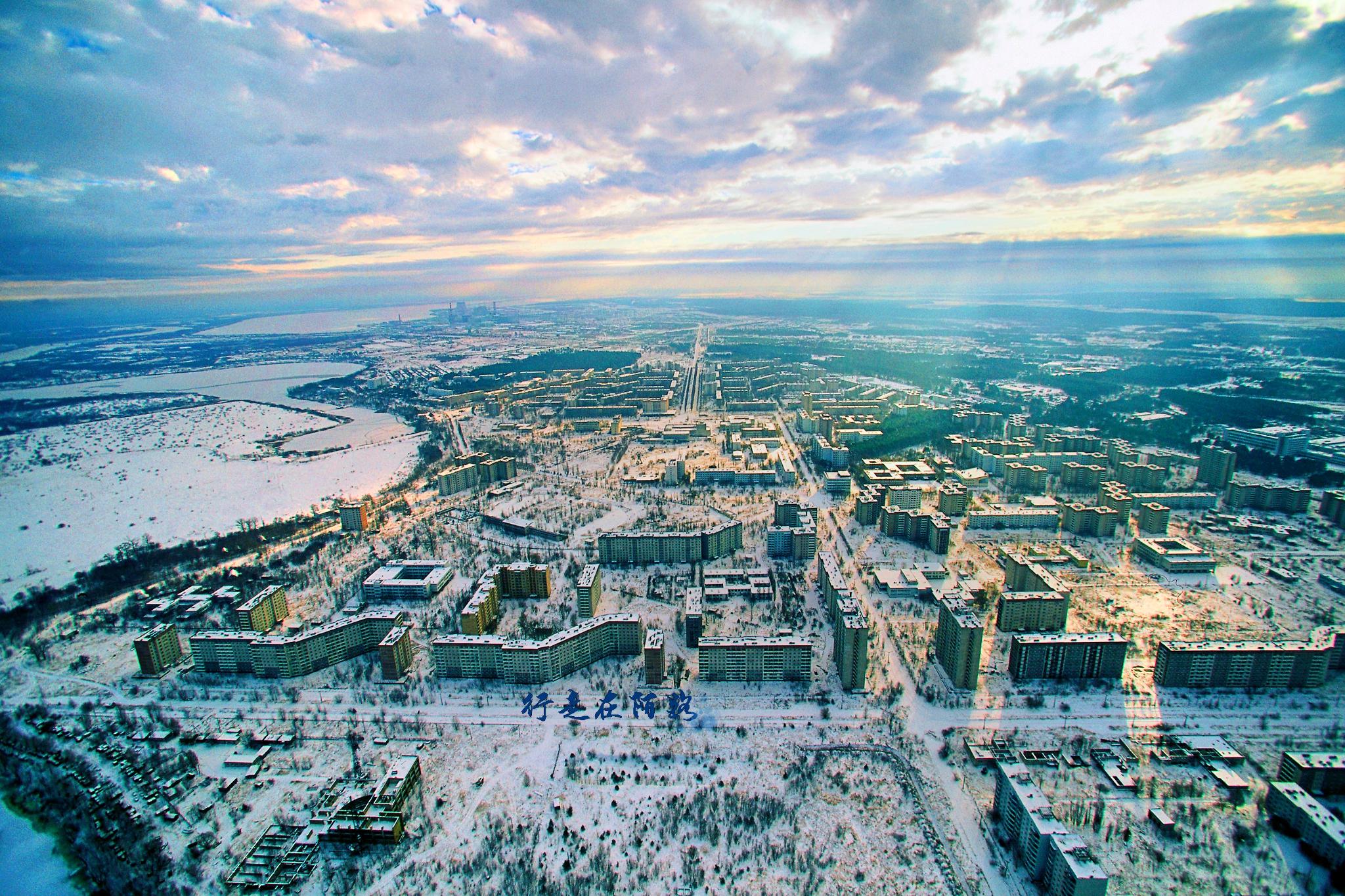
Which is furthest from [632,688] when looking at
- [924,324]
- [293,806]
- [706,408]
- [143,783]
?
[924,324]

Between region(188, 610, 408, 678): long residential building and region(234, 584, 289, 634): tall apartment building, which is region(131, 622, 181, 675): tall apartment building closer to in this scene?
region(188, 610, 408, 678): long residential building

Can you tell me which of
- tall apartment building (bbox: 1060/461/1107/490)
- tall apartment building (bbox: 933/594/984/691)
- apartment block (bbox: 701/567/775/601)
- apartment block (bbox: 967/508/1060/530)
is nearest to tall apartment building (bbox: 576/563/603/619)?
apartment block (bbox: 701/567/775/601)

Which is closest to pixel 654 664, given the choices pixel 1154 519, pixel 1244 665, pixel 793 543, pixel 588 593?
pixel 588 593

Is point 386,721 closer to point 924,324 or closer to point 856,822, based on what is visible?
point 856,822

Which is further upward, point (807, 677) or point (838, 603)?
point (838, 603)

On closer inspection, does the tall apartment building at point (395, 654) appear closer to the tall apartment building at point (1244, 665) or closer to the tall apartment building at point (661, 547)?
the tall apartment building at point (661, 547)

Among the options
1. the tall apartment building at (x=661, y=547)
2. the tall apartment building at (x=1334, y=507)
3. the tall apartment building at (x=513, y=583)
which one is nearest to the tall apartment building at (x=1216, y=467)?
the tall apartment building at (x=1334, y=507)
